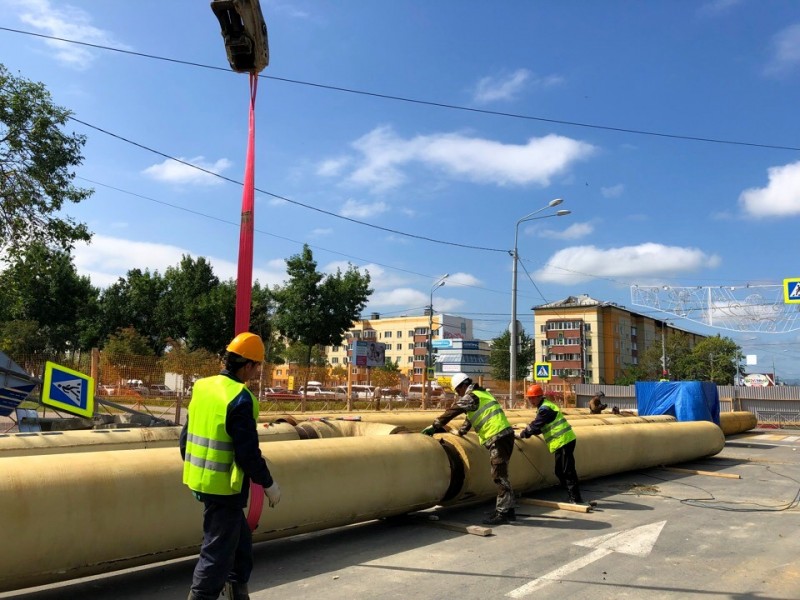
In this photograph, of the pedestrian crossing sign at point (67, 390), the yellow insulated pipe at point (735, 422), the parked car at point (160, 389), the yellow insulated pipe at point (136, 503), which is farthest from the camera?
the yellow insulated pipe at point (735, 422)

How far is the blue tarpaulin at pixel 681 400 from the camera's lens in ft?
52.4

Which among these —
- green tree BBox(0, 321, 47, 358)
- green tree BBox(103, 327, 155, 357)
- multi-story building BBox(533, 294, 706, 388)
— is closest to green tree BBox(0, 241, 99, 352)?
green tree BBox(0, 321, 47, 358)

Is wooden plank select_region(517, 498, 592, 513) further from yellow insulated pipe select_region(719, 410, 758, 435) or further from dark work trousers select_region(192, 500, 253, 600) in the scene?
yellow insulated pipe select_region(719, 410, 758, 435)

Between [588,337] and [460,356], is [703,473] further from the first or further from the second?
[588,337]

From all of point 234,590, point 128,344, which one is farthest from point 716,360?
point 234,590

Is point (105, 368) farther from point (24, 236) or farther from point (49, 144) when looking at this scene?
point (49, 144)

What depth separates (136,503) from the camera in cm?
444

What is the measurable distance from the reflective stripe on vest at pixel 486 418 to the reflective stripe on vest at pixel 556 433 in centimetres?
112

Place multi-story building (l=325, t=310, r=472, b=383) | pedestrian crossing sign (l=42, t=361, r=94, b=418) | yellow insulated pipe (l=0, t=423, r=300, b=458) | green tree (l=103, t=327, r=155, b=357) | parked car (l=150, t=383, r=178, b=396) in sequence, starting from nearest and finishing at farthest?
yellow insulated pipe (l=0, t=423, r=300, b=458)
pedestrian crossing sign (l=42, t=361, r=94, b=418)
parked car (l=150, t=383, r=178, b=396)
green tree (l=103, t=327, r=155, b=357)
multi-story building (l=325, t=310, r=472, b=383)

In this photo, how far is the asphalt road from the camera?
4.67 meters

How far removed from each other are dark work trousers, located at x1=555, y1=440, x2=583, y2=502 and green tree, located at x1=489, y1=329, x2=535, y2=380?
6525 cm

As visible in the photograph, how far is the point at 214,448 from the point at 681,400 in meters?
15.1

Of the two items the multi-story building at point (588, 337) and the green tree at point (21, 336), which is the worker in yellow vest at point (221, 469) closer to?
the green tree at point (21, 336)

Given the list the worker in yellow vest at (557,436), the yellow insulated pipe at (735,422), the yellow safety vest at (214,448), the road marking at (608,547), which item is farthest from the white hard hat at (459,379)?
the yellow insulated pipe at (735,422)
